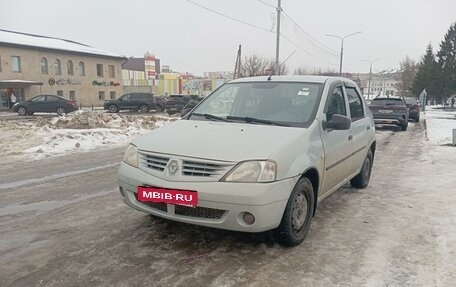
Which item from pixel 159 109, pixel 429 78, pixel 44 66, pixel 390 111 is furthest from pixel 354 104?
pixel 429 78

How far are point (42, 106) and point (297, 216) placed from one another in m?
29.1

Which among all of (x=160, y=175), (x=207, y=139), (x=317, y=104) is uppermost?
(x=317, y=104)

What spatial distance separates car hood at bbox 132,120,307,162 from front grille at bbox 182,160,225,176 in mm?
65

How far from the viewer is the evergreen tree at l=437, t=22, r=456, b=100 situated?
168ft

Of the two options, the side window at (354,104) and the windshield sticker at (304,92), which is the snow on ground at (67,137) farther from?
the side window at (354,104)

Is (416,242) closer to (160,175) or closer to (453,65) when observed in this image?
(160,175)

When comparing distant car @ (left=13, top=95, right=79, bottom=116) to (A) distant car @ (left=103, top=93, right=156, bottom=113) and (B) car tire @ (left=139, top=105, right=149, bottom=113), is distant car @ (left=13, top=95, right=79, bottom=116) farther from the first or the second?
(B) car tire @ (left=139, top=105, right=149, bottom=113)

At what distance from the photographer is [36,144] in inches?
426

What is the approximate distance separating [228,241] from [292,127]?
136 cm

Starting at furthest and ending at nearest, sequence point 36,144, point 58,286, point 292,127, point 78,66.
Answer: point 78,66 → point 36,144 → point 292,127 → point 58,286

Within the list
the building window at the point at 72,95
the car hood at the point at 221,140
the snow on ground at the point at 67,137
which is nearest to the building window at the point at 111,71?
the building window at the point at 72,95

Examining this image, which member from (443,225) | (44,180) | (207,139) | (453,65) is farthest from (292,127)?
(453,65)

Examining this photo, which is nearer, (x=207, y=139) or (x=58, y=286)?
(x=58, y=286)

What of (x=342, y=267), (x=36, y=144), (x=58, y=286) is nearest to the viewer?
(x=58, y=286)
